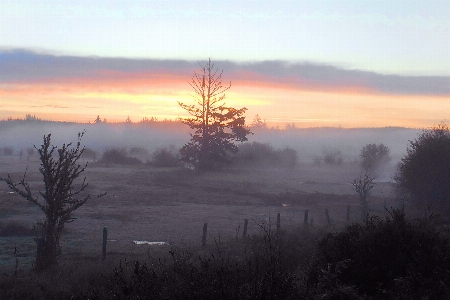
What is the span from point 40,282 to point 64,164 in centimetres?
416

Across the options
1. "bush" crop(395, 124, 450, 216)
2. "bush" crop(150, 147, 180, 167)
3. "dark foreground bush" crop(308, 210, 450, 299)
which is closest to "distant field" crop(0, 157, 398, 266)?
"bush" crop(395, 124, 450, 216)

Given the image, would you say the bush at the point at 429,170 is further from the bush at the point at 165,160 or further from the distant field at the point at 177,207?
the bush at the point at 165,160

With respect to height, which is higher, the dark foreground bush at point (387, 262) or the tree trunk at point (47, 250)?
the dark foreground bush at point (387, 262)

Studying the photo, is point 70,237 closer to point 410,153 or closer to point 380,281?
point 380,281

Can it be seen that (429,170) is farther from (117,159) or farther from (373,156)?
(117,159)

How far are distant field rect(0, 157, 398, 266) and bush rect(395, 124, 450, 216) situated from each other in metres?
3.08

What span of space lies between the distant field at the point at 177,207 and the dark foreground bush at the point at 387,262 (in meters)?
4.69

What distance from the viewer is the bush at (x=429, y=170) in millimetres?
30250

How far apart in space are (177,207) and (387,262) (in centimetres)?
2898

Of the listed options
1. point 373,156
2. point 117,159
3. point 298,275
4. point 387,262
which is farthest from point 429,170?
Answer: point 117,159

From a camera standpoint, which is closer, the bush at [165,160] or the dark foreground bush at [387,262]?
the dark foreground bush at [387,262]

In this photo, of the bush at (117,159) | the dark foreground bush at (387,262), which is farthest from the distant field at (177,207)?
the bush at (117,159)

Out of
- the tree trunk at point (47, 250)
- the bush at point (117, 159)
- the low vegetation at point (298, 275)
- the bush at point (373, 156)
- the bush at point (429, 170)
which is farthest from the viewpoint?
the bush at point (117, 159)

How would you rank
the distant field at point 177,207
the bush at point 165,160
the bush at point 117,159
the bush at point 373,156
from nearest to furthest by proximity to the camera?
the distant field at point 177,207
the bush at point 165,160
the bush at point 373,156
the bush at point 117,159
